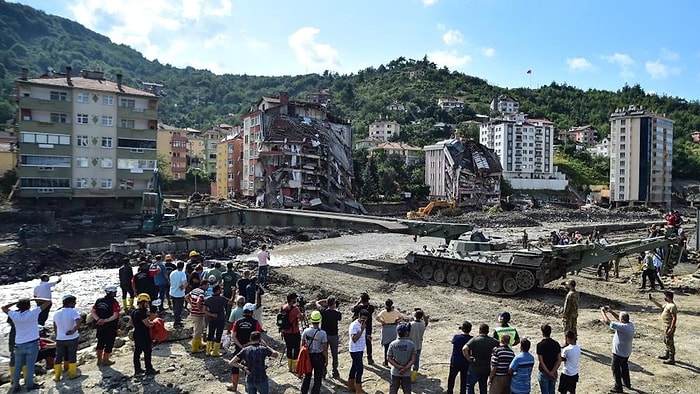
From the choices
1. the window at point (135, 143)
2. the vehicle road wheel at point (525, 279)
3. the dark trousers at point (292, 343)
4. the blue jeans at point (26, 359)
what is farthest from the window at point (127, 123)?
the dark trousers at point (292, 343)

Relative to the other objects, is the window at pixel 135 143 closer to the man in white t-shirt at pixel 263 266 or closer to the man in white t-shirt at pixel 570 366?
the man in white t-shirt at pixel 263 266

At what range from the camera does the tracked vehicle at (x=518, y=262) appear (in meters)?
17.9


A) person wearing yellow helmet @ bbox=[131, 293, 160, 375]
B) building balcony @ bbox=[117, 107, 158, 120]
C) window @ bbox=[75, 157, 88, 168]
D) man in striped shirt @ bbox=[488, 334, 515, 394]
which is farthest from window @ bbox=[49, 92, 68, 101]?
man in striped shirt @ bbox=[488, 334, 515, 394]

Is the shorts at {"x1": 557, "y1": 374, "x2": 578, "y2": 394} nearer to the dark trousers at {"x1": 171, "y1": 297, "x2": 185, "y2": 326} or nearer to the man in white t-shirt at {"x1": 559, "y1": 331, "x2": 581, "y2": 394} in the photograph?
the man in white t-shirt at {"x1": 559, "y1": 331, "x2": 581, "y2": 394}

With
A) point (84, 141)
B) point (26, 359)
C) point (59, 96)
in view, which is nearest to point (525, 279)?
point (26, 359)

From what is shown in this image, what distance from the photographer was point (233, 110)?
624ft

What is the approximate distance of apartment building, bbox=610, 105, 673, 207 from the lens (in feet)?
295

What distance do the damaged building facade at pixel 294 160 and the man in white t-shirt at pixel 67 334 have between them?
5158cm

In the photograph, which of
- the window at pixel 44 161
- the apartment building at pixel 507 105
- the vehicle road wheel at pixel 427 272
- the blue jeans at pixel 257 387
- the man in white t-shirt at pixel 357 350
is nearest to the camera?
the blue jeans at pixel 257 387

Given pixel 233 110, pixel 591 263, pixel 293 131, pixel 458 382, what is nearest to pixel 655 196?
pixel 293 131

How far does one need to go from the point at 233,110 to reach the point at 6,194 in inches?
5578

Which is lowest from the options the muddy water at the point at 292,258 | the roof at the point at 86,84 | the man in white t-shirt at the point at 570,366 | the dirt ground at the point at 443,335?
the muddy water at the point at 292,258

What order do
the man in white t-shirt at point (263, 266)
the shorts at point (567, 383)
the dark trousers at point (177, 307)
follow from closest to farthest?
1. the shorts at point (567, 383)
2. the dark trousers at point (177, 307)
3. the man in white t-shirt at point (263, 266)

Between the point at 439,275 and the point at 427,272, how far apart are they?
681mm
